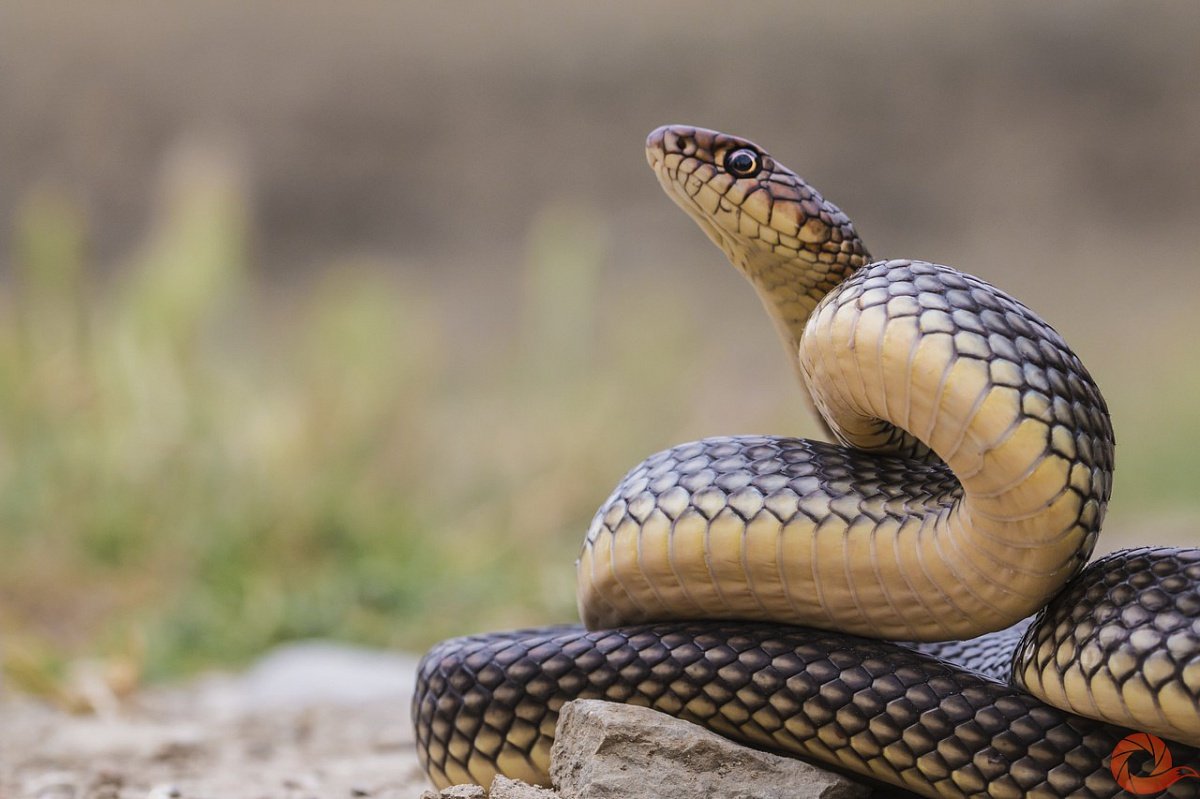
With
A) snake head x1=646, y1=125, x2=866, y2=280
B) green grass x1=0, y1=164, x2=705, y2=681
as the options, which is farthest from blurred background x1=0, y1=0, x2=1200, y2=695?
snake head x1=646, y1=125, x2=866, y2=280

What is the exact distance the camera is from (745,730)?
6.61 ft

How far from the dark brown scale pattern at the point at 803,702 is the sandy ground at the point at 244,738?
52cm

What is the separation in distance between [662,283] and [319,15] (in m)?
8.46

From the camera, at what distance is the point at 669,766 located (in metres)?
1.92

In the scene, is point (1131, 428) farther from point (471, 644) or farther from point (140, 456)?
point (471, 644)

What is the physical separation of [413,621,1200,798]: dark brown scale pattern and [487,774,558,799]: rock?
207mm

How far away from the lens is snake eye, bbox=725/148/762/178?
86.3 inches

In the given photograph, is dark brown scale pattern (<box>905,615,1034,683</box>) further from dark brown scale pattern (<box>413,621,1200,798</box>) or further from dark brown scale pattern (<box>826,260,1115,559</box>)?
dark brown scale pattern (<box>826,260,1115,559</box>)

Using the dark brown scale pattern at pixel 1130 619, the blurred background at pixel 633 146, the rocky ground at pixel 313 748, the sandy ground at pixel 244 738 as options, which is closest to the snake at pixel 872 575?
the dark brown scale pattern at pixel 1130 619

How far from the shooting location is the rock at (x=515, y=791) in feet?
6.26

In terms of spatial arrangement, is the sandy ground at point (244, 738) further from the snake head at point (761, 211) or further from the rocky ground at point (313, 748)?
the snake head at point (761, 211)

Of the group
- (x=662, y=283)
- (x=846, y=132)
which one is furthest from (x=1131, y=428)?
(x=846, y=132)

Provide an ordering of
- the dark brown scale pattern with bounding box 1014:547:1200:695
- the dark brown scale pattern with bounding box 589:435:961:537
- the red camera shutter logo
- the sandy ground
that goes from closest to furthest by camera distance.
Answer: the dark brown scale pattern with bounding box 1014:547:1200:695 < the red camera shutter logo < the dark brown scale pattern with bounding box 589:435:961:537 < the sandy ground

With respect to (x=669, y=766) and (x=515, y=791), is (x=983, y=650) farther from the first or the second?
(x=515, y=791)
